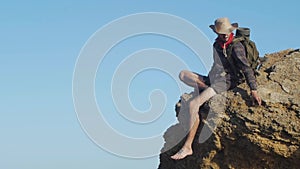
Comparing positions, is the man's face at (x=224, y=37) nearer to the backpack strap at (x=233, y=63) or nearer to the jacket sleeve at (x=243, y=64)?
the backpack strap at (x=233, y=63)

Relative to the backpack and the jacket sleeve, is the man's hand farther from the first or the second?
the backpack

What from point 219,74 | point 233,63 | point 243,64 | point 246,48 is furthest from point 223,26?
point 219,74

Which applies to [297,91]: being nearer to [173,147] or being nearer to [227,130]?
[227,130]

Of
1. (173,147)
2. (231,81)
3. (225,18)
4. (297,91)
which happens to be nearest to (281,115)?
(297,91)

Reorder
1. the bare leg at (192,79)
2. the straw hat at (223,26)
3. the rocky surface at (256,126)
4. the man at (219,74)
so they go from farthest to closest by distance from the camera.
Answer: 1. the bare leg at (192,79)
2. the straw hat at (223,26)
3. the man at (219,74)
4. the rocky surface at (256,126)

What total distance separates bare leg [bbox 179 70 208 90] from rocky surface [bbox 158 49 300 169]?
0.46m

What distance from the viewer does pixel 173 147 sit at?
46.9 feet

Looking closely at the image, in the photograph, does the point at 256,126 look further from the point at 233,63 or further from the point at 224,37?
the point at 224,37

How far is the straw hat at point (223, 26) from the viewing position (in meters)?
12.4

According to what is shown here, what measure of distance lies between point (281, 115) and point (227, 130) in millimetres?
1236

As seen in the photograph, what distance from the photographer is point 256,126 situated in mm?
11688

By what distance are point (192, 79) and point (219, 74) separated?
690mm

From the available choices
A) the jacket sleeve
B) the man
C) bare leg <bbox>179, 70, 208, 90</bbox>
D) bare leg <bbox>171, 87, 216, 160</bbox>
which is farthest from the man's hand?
bare leg <bbox>179, 70, 208, 90</bbox>

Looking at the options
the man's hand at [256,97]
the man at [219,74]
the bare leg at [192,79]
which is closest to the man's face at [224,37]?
the man at [219,74]
